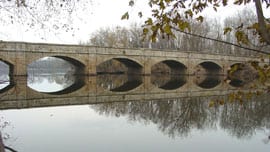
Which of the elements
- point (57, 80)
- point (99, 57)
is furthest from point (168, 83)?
Result: point (57, 80)

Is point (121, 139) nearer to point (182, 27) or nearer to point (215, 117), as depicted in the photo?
point (215, 117)

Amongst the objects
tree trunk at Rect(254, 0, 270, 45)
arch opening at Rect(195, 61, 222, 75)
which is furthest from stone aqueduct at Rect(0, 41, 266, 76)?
tree trunk at Rect(254, 0, 270, 45)

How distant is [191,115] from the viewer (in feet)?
35.6

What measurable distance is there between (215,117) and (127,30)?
4202cm

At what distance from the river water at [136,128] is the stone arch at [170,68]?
2376 cm

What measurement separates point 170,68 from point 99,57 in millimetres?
13187

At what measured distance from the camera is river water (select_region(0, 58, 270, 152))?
726 centimetres

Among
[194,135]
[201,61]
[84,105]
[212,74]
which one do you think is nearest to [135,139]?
[194,135]

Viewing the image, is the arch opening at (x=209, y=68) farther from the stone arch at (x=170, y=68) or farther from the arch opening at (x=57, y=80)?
the arch opening at (x=57, y=80)

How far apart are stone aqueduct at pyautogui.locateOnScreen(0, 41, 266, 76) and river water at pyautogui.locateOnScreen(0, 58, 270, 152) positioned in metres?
10.1

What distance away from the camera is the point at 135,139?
25.6 feet

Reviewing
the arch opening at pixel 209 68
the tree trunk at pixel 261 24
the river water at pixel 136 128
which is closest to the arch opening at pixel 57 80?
the river water at pixel 136 128

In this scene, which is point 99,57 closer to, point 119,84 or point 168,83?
point 119,84

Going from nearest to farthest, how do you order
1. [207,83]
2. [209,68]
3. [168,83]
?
[168,83]
[207,83]
[209,68]
